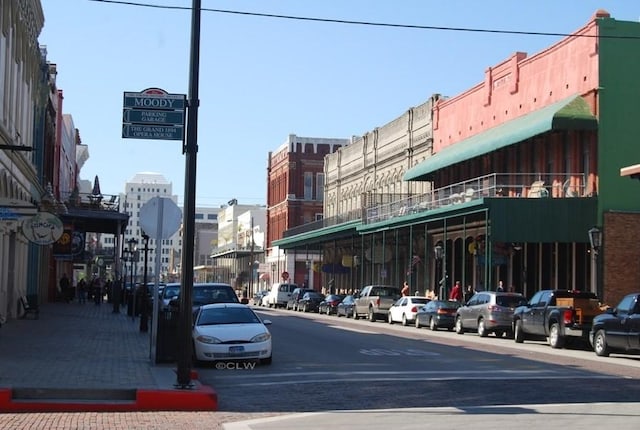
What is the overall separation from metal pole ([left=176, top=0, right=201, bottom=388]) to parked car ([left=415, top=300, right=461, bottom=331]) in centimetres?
2508

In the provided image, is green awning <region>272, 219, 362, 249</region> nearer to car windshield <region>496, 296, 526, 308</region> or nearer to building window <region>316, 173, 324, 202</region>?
building window <region>316, 173, 324, 202</region>

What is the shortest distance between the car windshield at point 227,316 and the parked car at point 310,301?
130 ft

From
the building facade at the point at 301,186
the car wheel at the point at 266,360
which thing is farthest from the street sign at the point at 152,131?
the building facade at the point at 301,186

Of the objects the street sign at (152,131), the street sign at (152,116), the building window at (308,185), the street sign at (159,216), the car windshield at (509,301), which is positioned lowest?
the car windshield at (509,301)

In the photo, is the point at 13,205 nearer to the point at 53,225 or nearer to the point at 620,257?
the point at 53,225

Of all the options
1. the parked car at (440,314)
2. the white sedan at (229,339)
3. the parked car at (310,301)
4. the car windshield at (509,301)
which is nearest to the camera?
the white sedan at (229,339)

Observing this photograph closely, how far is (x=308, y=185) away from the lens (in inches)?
3765

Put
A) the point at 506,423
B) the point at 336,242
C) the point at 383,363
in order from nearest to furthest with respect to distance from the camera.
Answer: the point at 506,423, the point at 383,363, the point at 336,242

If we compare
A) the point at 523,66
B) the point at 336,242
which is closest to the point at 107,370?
the point at 523,66

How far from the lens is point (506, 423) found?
1227 centimetres

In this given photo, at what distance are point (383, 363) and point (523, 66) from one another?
26.9 m

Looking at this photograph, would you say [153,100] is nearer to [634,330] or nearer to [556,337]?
[634,330]

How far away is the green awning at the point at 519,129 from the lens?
38.1m

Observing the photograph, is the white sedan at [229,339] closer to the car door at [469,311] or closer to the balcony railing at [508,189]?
the car door at [469,311]
